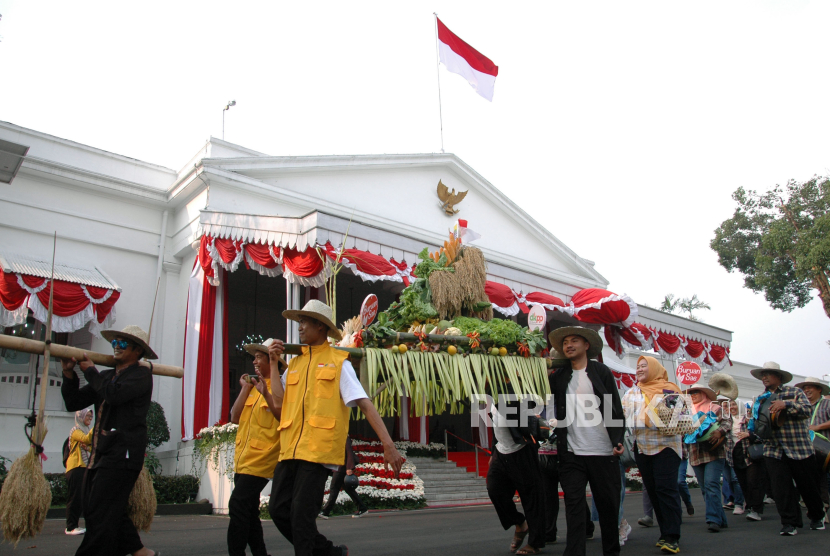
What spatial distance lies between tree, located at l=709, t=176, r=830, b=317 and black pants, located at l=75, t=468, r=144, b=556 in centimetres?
2384

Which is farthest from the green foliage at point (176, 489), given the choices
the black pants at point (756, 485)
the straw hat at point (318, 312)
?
the black pants at point (756, 485)

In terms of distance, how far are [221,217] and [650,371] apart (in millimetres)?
8519

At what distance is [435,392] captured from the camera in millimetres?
4805

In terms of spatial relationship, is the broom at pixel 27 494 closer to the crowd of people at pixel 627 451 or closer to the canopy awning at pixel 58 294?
the crowd of people at pixel 627 451

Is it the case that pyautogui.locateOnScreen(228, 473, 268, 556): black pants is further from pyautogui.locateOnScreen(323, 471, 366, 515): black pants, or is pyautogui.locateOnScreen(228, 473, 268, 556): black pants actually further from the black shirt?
pyautogui.locateOnScreen(323, 471, 366, 515): black pants

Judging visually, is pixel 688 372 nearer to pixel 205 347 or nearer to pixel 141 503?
pixel 205 347

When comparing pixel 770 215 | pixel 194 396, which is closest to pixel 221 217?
pixel 194 396

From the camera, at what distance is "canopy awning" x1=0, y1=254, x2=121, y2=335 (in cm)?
1166

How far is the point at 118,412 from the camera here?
13.9 ft

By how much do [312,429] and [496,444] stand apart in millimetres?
2436

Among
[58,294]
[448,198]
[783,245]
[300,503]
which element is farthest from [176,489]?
[783,245]

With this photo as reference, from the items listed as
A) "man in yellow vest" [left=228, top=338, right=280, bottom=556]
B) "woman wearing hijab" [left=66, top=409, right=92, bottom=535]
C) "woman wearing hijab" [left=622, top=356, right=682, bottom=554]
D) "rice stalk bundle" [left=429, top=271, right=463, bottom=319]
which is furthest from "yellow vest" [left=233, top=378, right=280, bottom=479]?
"woman wearing hijab" [left=66, top=409, right=92, bottom=535]

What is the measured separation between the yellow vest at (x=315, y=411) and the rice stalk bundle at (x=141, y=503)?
49.7 inches

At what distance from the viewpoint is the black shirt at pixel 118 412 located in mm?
4113
